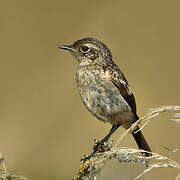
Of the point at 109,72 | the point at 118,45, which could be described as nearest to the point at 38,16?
the point at 118,45

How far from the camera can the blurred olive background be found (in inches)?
342

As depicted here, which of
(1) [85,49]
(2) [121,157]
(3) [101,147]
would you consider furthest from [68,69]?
(2) [121,157]

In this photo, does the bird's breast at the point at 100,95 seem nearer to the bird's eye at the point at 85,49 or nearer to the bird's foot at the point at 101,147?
the bird's eye at the point at 85,49

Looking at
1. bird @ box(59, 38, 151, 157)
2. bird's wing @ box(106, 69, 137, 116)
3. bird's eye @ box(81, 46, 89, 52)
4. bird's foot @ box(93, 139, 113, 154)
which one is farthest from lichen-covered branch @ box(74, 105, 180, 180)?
bird's eye @ box(81, 46, 89, 52)

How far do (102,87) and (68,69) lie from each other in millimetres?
5428

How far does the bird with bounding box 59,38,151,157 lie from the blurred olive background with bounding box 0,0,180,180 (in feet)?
7.93

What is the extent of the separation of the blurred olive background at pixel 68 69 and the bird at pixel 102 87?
2419 millimetres

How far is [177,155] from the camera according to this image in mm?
8445

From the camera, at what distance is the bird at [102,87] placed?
4934 millimetres

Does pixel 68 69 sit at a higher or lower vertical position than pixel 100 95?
higher

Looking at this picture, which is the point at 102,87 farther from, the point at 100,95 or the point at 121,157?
the point at 121,157

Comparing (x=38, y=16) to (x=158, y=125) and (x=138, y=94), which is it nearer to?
(x=138, y=94)

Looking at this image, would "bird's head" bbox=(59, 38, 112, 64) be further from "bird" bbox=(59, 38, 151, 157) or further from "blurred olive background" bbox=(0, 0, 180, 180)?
"blurred olive background" bbox=(0, 0, 180, 180)

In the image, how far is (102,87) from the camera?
496 cm
